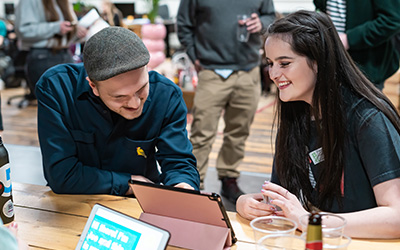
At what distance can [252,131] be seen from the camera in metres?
5.18

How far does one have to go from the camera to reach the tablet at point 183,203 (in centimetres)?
120

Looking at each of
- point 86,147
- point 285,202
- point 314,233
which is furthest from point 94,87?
point 314,233

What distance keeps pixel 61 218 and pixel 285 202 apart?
2.27 feet

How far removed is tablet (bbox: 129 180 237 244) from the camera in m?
1.20

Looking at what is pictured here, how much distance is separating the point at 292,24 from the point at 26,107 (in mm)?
5417

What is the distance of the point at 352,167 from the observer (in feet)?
5.00

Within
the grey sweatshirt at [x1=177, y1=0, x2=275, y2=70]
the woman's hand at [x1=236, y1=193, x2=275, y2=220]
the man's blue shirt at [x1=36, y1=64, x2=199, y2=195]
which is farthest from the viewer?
the grey sweatshirt at [x1=177, y1=0, x2=275, y2=70]

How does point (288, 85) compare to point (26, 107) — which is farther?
point (26, 107)

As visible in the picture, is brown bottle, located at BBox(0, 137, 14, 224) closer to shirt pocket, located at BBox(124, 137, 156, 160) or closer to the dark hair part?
shirt pocket, located at BBox(124, 137, 156, 160)

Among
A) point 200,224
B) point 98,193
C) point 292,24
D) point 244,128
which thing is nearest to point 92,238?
point 200,224

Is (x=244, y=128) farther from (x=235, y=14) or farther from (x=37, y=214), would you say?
(x=37, y=214)

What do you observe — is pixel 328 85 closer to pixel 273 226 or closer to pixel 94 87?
pixel 273 226

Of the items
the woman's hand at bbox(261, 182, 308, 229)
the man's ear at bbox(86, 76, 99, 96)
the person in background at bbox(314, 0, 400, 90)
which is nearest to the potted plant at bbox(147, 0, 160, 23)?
the person in background at bbox(314, 0, 400, 90)

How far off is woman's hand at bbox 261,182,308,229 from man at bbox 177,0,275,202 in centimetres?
188
